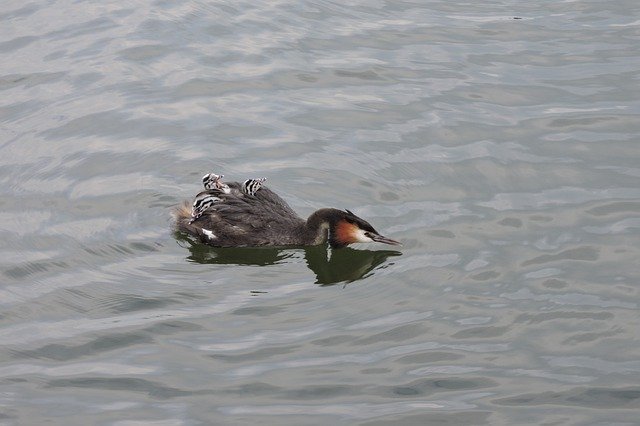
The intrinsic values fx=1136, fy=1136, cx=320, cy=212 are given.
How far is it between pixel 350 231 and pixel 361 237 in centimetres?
13

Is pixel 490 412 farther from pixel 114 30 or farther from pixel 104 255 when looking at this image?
pixel 114 30

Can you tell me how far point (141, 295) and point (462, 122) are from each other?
4.74 meters

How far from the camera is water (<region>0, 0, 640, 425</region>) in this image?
8.80 m

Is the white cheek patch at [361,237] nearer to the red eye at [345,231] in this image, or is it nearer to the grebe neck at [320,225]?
the red eye at [345,231]

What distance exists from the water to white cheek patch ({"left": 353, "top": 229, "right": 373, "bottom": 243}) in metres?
0.23

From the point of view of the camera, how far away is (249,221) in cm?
1146

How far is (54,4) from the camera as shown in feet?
56.2

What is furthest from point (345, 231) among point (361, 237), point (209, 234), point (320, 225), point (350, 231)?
point (209, 234)

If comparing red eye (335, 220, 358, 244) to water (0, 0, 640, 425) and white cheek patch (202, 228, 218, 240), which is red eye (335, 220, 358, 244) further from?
white cheek patch (202, 228, 218, 240)

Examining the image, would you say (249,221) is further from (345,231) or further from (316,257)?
(345,231)

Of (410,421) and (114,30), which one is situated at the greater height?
(114,30)

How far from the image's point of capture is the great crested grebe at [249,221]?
11.3 metres

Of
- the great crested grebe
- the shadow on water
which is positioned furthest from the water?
the great crested grebe

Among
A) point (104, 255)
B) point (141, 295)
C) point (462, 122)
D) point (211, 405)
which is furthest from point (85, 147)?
point (211, 405)
